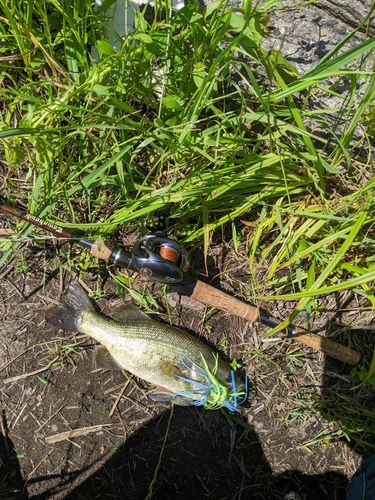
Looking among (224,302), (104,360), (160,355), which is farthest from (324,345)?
(104,360)

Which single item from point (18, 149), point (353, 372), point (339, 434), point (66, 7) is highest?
point (66, 7)

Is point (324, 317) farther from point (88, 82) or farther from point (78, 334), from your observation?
point (88, 82)

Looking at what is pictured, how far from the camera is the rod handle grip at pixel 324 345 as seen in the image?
8.71ft

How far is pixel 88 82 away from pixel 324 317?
1.92 metres

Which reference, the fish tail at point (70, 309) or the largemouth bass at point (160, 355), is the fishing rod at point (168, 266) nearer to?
the largemouth bass at point (160, 355)

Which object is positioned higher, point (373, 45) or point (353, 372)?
point (373, 45)

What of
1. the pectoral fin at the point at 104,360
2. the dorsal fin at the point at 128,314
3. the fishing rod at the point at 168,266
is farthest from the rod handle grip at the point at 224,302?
the pectoral fin at the point at 104,360

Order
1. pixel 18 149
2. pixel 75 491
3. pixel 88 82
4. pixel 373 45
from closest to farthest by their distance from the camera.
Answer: pixel 373 45, pixel 88 82, pixel 18 149, pixel 75 491

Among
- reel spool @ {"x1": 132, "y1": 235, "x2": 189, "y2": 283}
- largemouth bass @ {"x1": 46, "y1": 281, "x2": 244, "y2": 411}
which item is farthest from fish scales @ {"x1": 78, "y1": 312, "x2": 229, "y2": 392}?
reel spool @ {"x1": 132, "y1": 235, "x2": 189, "y2": 283}

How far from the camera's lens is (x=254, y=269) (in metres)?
2.87

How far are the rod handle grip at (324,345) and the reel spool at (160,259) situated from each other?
79 cm

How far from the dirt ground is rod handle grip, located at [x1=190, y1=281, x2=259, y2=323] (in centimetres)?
29

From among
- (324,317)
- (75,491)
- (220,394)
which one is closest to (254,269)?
(324,317)

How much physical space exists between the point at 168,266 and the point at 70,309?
782mm
